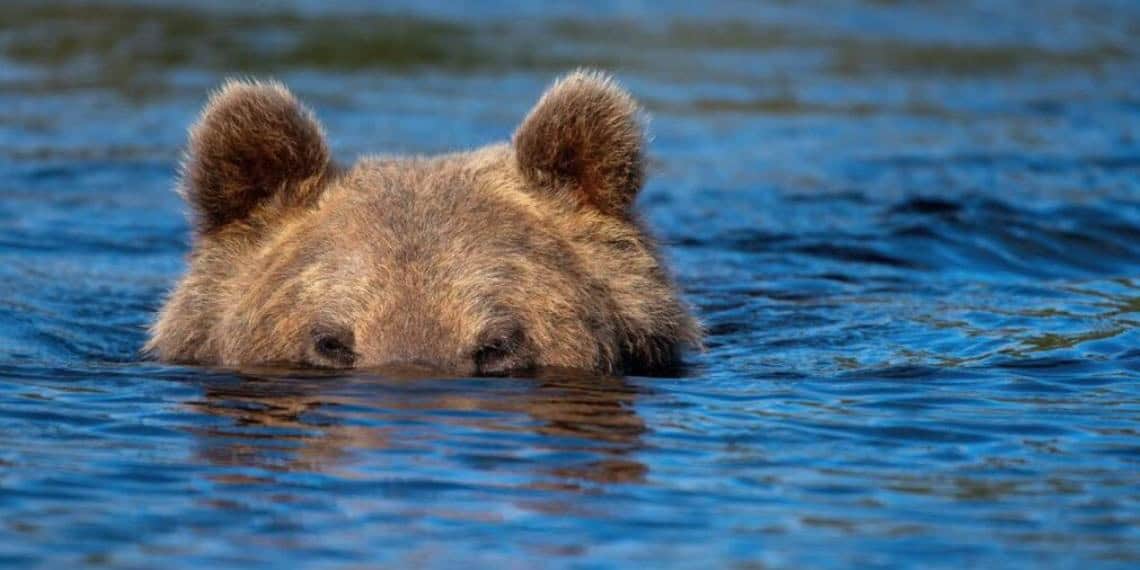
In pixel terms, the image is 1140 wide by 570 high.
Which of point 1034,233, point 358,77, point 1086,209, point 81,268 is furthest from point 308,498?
point 358,77

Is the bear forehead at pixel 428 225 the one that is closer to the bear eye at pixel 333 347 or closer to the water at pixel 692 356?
the bear eye at pixel 333 347

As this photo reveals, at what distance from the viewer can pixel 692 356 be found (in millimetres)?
9039

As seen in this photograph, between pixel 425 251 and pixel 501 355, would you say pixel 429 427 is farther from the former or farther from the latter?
pixel 425 251

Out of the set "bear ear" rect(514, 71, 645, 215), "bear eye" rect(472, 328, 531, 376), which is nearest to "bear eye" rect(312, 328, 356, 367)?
"bear eye" rect(472, 328, 531, 376)

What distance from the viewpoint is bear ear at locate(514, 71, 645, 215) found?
27.6 ft

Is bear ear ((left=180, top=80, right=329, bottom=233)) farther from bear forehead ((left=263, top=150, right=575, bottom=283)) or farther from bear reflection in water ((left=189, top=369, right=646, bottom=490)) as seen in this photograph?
bear reflection in water ((left=189, top=369, right=646, bottom=490))

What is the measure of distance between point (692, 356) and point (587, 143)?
1203mm

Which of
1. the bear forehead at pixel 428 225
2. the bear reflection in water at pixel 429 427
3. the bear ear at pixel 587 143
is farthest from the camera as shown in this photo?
the bear ear at pixel 587 143

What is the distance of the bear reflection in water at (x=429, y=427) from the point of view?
655 centimetres

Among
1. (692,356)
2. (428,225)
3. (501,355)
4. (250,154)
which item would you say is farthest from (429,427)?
(692,356)

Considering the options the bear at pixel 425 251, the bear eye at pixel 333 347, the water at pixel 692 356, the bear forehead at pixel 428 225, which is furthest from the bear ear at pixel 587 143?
the bear eye at pixel 333 347

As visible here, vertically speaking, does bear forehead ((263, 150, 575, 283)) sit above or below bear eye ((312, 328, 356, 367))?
above

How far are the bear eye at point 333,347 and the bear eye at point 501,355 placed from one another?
51 centimetres

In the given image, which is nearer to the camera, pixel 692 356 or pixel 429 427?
pixel 429 427
